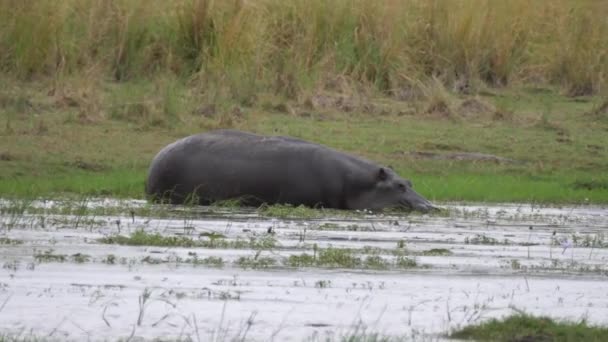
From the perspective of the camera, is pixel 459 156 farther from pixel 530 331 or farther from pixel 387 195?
pixel 530 331

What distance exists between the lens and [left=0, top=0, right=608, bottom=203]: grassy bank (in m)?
13.8

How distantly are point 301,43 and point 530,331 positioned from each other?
460 inches

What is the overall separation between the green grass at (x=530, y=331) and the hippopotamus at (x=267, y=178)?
5287mm

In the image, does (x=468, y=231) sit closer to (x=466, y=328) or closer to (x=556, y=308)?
(x=556, y=308)

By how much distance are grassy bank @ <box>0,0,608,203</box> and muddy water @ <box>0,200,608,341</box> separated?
230 centimetres

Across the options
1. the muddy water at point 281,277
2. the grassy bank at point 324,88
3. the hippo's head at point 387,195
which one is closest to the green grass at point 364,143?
the grassy bank at point 324,88

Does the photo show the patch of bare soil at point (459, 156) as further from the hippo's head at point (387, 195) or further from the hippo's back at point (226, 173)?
the hippo's back at point (226, 173)

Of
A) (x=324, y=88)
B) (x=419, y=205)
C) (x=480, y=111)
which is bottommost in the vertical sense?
(x=419, y=205)

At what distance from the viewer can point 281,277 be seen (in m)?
7.58

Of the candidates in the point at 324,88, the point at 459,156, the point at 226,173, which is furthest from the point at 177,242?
the point at 324,88

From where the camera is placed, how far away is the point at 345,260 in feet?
26.9

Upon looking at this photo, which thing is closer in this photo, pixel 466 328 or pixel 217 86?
pixel 466 328

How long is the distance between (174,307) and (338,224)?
4.13m

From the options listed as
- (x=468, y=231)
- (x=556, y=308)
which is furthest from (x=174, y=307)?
(x=468, y=231)
